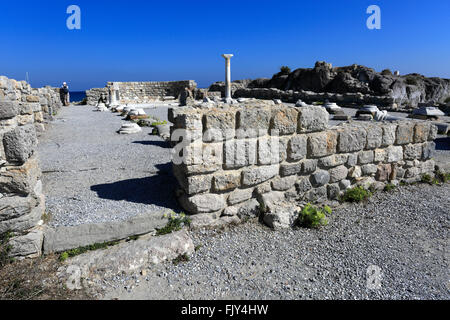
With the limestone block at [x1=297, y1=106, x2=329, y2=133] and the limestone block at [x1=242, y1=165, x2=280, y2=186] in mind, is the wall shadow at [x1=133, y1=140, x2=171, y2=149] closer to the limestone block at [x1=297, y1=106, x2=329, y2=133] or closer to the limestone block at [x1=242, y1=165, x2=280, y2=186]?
the limestone block at [x1=242, y1=165, x2=280, y2=186]

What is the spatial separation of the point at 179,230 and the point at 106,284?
1.07 m

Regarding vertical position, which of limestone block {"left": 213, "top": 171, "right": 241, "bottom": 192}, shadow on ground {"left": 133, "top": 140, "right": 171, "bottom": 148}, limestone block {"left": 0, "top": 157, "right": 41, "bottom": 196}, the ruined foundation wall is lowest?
limestone block {"left": 213, "top": 171, "right": 241, "bottom": 192}

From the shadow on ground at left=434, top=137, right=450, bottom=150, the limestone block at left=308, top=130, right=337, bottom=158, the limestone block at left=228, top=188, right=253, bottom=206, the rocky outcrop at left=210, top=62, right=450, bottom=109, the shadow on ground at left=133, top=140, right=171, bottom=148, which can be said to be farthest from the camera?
the rocky outcrop at left=210, top=62, right=450, bottom=109

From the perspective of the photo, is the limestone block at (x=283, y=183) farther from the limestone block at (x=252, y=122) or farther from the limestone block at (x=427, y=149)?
the limestone block at (x=427, y=149)

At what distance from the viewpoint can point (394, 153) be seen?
18.0ft

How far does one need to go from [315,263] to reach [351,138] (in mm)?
2362

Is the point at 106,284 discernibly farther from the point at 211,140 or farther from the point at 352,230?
the point at 352,230

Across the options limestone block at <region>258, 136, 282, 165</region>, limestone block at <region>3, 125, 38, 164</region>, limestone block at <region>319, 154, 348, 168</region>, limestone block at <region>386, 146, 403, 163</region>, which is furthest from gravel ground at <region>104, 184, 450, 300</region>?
limestone block at <region>3, 125, 38, 164</region>

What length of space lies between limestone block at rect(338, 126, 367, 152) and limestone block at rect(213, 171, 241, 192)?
6.26 feet

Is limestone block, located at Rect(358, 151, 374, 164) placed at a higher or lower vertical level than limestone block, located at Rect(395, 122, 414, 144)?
lower

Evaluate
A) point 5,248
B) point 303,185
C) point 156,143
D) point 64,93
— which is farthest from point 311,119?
point 64,93

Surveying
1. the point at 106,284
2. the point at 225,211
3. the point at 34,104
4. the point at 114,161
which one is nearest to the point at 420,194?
the point at 225,211

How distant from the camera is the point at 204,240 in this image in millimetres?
3729

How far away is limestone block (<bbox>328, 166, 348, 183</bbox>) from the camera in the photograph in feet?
16.1
